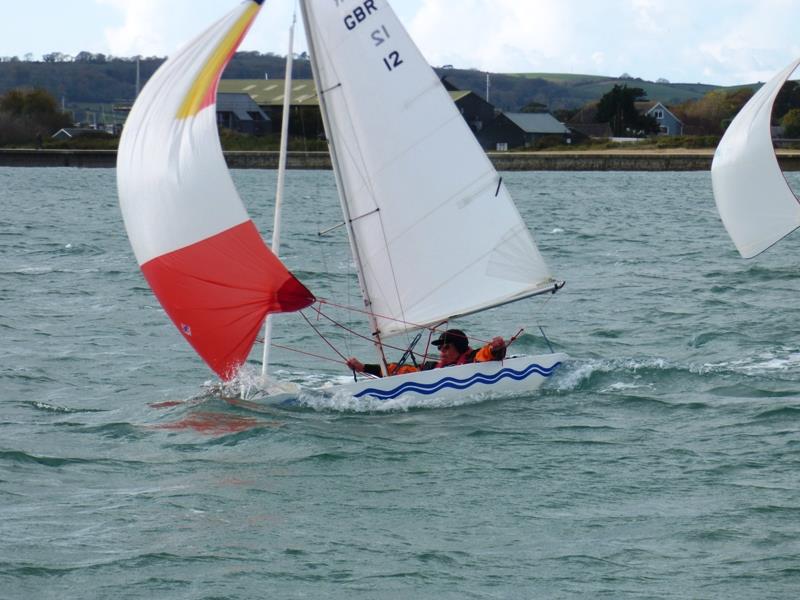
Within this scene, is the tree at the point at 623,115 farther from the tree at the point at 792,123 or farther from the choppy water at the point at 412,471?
the choppy water at the point at 412,471

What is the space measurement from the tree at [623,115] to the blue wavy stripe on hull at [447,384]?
9610cm

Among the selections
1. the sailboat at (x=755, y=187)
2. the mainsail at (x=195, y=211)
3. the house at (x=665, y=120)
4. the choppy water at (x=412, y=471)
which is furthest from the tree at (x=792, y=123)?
the mainsail at (x=195, y=211)

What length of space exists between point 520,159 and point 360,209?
243 feet

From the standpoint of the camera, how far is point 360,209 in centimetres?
1260

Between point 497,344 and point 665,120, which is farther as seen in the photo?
point 665,120

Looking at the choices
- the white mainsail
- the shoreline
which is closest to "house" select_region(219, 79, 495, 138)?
the shoreline

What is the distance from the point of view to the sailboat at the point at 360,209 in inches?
446

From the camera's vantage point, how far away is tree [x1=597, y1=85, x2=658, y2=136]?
107500 millimetres

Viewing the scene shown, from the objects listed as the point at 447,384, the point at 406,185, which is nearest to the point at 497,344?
the point at 447,384

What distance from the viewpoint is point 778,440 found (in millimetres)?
11367

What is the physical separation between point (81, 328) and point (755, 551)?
11576 mm

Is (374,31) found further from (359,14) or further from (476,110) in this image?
(476,110)

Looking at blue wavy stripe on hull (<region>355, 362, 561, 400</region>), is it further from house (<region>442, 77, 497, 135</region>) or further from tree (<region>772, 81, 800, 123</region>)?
tree (<region>772, 81, 800, 123</region>)

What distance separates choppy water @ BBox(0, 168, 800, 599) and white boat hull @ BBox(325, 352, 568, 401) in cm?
14
